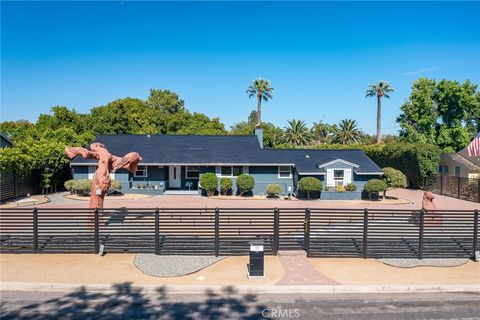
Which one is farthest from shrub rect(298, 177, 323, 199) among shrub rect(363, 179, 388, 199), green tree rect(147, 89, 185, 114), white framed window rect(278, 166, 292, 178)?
green tree rect(147, 89, 185, 114)

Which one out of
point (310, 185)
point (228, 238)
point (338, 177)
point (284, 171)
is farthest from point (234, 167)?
point (228, 238)

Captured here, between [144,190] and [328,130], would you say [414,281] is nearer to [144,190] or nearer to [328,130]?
[144,190]

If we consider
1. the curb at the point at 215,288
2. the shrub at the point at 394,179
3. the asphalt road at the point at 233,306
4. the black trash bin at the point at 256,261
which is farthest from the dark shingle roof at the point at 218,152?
the asphalt road at the point at 233,306

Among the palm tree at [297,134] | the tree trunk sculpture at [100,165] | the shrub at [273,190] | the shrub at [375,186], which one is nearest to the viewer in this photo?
the tree trunk sculpture at [100,165]

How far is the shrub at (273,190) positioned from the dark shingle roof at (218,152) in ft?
6.71

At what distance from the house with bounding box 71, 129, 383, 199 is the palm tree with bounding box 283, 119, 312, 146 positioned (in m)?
30.9

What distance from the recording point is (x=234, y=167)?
31922 millimetres

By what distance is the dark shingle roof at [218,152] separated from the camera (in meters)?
31.6

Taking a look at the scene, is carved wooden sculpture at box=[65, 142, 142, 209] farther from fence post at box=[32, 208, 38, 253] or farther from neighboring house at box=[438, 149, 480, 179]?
neighboring house at box=[438, 149, 480, 179]

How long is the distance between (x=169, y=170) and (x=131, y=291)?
77.4 ft

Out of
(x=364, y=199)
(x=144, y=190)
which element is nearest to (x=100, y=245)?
(x=144, y=190)

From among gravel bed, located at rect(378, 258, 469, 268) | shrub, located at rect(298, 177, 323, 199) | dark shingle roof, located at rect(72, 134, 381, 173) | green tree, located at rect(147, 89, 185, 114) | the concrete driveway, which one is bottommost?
gravel bed, located at rect(378, 258, 469, 268)

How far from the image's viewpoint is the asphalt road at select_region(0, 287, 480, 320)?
8.64 meters

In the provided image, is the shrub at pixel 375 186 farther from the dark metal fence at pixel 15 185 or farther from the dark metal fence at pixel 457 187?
the dark metal fence at pixel 15 185
